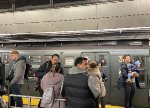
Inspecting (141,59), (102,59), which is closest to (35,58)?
(102,59)

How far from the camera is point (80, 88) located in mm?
4480

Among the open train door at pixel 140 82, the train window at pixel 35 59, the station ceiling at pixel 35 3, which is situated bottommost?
the open train door at pixel 140 82

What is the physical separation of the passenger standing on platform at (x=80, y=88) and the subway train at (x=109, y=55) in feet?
15.9

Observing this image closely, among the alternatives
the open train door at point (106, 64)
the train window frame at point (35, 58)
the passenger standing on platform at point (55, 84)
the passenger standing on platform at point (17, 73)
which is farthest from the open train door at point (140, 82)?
the passenger standing on platform at point (55, 84)

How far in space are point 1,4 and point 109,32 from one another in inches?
153

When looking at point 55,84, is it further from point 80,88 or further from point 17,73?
point 17,73

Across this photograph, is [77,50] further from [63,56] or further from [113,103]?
[113,103]

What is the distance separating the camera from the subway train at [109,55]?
9.08 meters

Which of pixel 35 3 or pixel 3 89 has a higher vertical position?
pixel 35 3

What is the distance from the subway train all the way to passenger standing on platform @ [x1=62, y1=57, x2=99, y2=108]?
4.85 meters

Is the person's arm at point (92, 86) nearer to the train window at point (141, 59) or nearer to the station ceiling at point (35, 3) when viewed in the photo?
the station ceiling at point (35, 3)

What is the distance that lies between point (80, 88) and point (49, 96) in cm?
81

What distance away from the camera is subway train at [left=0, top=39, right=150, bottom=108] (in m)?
9.08

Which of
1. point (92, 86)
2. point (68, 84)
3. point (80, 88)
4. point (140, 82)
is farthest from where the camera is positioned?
point (140, 82)
